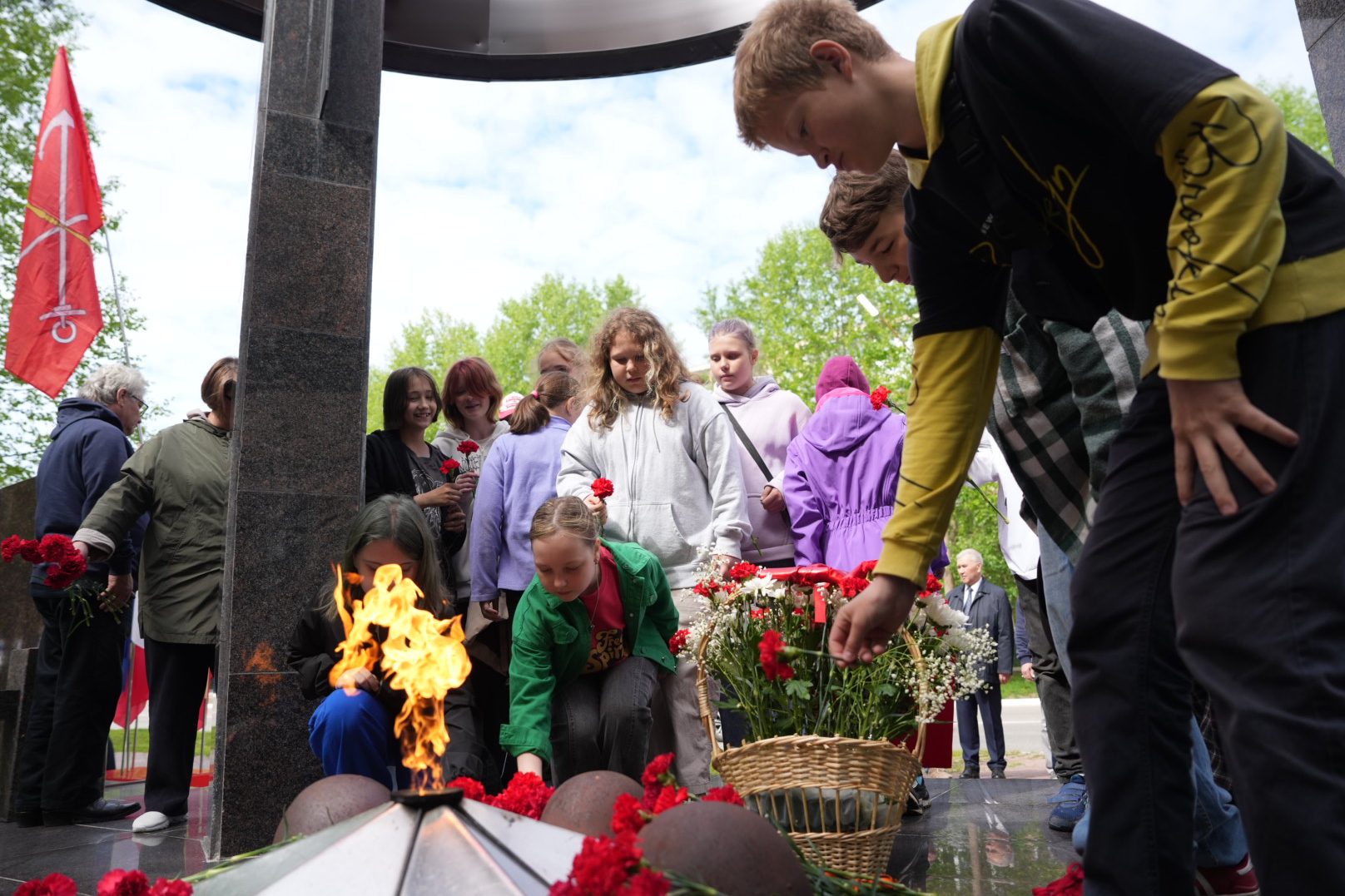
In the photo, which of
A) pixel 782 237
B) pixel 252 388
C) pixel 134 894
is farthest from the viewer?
pixel 782 237

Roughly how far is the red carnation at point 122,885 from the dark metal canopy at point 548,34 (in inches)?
256

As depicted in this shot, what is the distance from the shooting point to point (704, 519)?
5164 millimetres

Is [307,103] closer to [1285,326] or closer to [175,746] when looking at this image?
[175,746]

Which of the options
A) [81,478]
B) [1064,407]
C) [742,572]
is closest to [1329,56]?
[1064,407]

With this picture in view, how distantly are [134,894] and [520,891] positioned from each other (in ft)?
2.74

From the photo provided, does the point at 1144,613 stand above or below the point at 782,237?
below

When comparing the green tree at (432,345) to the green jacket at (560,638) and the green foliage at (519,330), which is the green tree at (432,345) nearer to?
the green foliage at (519,330)

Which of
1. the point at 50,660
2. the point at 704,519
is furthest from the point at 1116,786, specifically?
the point at 50,660

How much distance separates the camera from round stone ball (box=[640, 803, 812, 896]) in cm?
187

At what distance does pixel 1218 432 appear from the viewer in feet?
5.32

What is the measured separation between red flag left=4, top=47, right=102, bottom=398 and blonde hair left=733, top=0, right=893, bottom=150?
302 inches

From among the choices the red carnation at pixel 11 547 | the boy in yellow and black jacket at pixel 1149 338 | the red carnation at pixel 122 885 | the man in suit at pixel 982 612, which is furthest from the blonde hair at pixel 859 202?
the man in suit at pixel 982 612

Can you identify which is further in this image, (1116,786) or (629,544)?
(629,544)

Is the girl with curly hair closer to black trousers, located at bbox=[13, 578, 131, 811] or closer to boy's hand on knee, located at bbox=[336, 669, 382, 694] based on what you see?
boy's hand on knee, located at bbox=[336, 669, 382, 694]
